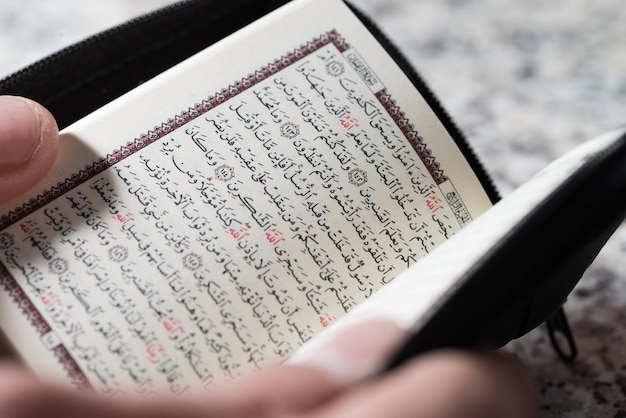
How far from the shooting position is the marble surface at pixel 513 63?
1.62 feet

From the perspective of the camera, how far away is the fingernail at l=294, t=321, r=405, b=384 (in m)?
0.24

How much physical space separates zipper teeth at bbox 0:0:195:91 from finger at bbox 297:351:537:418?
0.24 metres

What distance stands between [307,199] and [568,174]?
11 centimetres

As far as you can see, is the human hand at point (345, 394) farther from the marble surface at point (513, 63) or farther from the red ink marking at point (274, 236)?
the marble surface at point (513, 63)

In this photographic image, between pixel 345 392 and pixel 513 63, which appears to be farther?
pixel 513 63

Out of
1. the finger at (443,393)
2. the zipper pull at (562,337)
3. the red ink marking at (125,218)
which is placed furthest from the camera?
the zipper pull at (562,337)

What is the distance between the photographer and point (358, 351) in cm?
24

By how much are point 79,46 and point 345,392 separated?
24 centimetres

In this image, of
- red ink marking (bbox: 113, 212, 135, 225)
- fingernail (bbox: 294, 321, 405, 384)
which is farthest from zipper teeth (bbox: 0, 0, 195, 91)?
fingernail (bbox: 294, 321, 405, 384)

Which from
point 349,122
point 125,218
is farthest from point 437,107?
point 125,218

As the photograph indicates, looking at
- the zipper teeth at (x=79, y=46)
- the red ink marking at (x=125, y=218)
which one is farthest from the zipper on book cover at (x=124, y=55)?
the red ink marking at (x=125, y=218)

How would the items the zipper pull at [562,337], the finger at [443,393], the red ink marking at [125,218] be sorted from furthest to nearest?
the zipper pull at [562,337] → the red ink marking at [125,218] → the finger at [443,393]

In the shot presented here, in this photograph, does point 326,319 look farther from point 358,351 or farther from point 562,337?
point 562,337

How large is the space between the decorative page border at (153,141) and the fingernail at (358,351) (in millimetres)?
98
